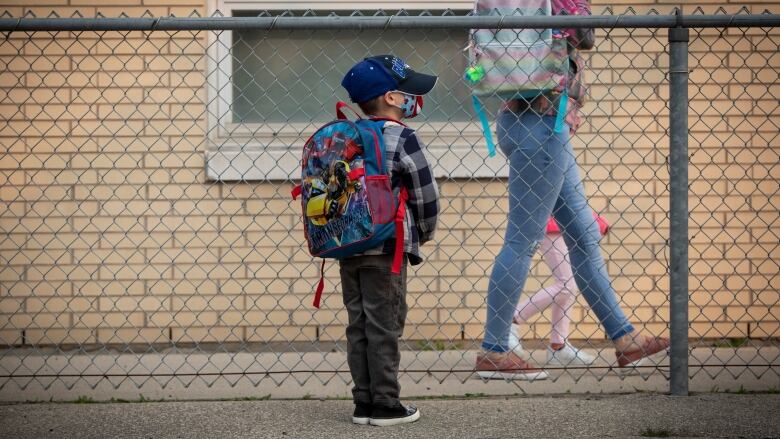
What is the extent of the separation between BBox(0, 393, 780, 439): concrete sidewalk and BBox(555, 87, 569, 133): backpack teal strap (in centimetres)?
122

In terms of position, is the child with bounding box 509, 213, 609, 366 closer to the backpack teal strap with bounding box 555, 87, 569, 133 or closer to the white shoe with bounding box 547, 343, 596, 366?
the white shoe with bounding box 547, 343, 596, 366

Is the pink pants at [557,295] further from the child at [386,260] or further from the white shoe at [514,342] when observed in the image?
the child at [386,260]

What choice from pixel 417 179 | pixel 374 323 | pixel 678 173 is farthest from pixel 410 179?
pixel 678 173

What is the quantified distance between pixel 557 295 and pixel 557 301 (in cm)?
3

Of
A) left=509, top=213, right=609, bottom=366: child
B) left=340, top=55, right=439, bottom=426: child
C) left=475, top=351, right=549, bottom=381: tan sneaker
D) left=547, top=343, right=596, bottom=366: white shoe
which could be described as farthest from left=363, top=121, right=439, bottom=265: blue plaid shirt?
left=547, top=343, right=596, bottom=366: white shoe

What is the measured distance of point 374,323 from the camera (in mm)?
4297

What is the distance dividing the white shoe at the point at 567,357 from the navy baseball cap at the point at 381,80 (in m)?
1.89

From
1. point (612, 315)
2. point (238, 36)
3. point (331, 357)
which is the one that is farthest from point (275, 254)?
point (612, 315)

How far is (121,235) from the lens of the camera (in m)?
6.34

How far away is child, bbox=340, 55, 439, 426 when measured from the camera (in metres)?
4.23

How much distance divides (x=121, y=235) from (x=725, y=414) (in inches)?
137

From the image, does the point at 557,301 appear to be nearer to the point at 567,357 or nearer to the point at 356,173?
the point at 567,357

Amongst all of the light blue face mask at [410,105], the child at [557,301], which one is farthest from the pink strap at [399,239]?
the child at [557,301]

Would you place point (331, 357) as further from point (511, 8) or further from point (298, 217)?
point (511, 8)
